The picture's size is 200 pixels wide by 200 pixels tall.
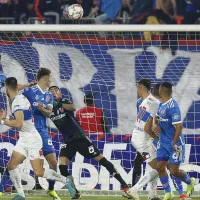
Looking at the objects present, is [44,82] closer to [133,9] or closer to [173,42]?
Result: [173,42]

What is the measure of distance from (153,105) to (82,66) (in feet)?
8.19

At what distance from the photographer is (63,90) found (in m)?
19.8

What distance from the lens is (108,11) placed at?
23.2 m

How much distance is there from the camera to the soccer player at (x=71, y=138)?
18.2 m

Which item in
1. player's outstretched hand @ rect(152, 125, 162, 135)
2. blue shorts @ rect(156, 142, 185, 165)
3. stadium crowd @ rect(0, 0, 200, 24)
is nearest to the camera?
blue shorts @ rect(156, 142, 185, 165)

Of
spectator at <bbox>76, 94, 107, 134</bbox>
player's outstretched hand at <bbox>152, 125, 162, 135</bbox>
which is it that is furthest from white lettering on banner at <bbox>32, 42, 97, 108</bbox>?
player's outstretched hand at <bbox>152, 125, 162, 135</bbox>

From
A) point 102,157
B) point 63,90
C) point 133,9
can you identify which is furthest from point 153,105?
point 133,9

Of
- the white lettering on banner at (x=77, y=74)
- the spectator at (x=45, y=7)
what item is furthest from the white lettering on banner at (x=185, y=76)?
the spectator at (x=45, y=7)

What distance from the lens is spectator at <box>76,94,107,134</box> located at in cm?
1941

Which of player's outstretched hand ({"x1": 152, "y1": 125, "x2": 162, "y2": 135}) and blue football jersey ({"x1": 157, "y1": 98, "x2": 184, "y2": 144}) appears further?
player's outstretched hand ({"x1": 152, "y1": 125, "x2": 162, "y2": 135})

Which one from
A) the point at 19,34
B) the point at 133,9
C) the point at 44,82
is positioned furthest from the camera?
the point at 133,9

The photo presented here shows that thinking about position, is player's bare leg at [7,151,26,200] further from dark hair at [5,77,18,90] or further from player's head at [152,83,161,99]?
player's head at [152,83,161,99]

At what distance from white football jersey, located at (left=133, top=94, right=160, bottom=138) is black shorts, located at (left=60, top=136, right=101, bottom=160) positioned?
86 cm

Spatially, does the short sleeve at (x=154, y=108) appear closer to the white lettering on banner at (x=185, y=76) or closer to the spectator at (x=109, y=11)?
the white lettering on banner at (x=185, y=76)
